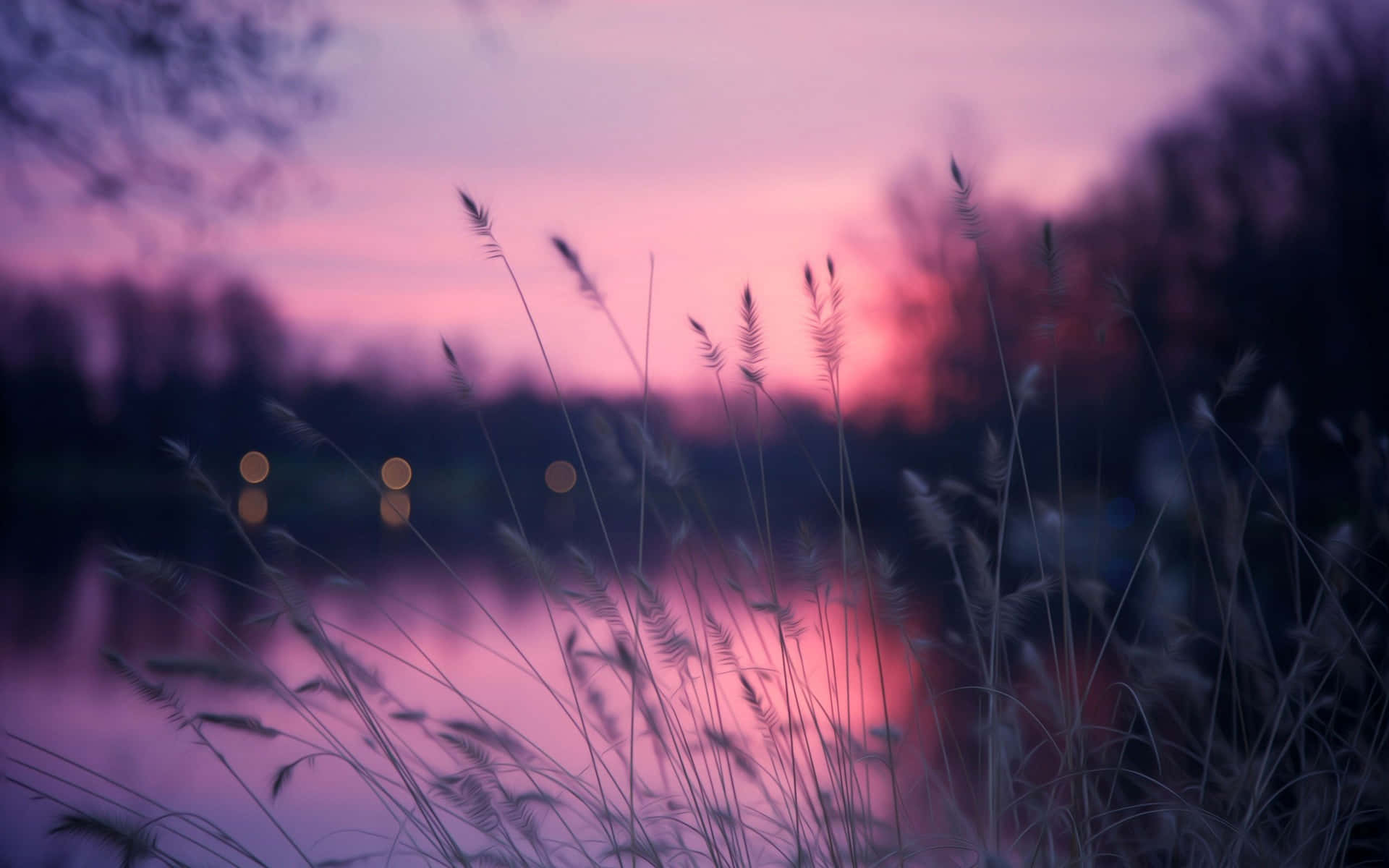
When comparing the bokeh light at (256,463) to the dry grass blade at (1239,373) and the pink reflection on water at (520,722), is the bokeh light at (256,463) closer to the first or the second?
the pink reflection on water at (520,722)

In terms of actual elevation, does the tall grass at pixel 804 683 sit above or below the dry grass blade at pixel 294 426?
below

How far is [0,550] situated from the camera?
31.1 feet

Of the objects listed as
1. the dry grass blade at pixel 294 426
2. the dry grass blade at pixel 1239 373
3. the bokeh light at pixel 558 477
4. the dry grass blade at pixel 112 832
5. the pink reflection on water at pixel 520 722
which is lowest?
the pink reflection on water at pixel 520 722

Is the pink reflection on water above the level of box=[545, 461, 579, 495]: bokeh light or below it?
below

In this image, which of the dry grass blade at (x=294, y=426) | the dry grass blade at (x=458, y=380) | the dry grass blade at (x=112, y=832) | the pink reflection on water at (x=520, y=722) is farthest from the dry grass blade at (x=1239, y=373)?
the dry grass blade at (x=112, y=832)

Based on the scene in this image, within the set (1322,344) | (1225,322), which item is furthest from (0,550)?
(1322,344)

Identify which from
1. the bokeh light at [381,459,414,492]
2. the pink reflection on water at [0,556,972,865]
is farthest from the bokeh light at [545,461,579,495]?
the bokeh light at [381,459,414,492]

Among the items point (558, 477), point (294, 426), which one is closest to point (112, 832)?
point (294, 426)

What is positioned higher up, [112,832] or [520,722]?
[112,832]

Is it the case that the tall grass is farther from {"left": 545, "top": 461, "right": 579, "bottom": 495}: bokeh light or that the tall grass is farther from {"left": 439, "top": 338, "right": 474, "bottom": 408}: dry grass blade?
{"left": 545, "top": 461, "right": 579, "bottom": 495}: bokeh light

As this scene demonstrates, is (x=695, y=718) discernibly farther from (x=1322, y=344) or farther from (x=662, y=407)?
(x=1322, y=344)

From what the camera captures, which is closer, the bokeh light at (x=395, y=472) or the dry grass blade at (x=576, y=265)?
the dry grass blade at (x=576, y=265)

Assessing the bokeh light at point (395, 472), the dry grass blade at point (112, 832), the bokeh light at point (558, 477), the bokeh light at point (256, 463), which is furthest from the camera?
the bokeh light at point (256, 463)

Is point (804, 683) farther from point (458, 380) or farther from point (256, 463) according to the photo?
point (256, 463)
